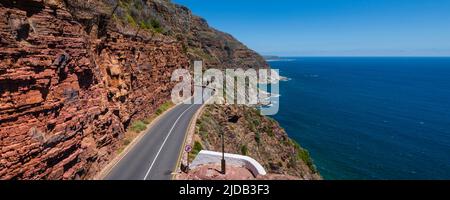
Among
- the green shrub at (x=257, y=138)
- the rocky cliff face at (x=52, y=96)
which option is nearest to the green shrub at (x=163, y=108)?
the green shrub at (x=257, y=138)

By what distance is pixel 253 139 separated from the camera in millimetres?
48031

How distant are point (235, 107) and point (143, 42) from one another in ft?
64.7

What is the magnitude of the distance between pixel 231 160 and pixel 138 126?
13.6 m

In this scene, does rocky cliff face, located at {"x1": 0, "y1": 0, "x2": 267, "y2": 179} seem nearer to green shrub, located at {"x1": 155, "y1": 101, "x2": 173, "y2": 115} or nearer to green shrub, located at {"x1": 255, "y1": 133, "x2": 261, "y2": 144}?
green shrub, located at {"x1": 155, "y1": 101, "x2": 173, "y2": 115}

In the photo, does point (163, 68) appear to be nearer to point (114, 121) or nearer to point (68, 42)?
point (114, 121)

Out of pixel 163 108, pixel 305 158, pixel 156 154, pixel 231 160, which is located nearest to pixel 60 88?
pixel 156 154

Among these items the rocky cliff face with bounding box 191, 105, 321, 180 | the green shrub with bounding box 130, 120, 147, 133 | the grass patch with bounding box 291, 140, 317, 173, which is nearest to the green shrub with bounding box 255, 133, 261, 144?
the rocky cliff face with bounding box 191, 105, 321, 180

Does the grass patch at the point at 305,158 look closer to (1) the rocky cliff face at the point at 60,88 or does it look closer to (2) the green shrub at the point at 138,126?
(2) the green shrub at the point at 138,126

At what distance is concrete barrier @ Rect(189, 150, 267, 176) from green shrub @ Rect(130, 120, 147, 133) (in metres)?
10.3

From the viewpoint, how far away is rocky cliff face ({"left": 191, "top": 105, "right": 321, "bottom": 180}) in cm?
3875

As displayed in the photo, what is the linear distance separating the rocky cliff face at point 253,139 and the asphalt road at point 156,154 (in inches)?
103

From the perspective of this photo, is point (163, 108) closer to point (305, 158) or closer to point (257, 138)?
point (257, 138)

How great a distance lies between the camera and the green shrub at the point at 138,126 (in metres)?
33.2

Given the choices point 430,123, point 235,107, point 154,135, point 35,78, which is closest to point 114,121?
point 154,135
